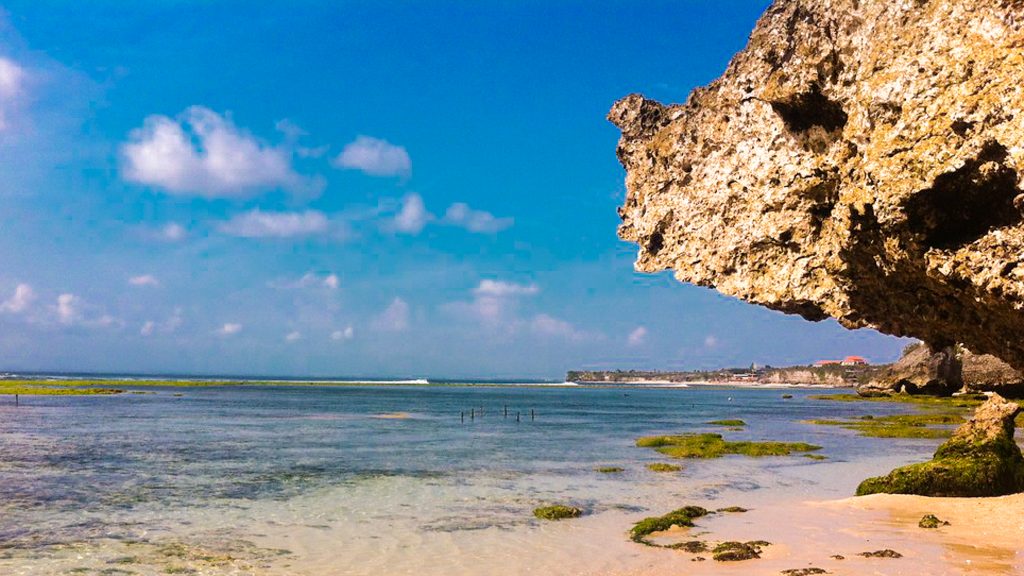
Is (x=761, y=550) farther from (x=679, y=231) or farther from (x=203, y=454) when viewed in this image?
(x=203, y=454)

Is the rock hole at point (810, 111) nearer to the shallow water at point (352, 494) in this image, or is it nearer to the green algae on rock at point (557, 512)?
the shallow water at point (352, 494)

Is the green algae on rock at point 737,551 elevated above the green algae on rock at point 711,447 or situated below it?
above

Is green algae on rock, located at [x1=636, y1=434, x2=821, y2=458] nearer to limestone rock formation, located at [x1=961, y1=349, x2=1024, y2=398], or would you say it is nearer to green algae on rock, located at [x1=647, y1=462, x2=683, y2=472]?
green algae on rock, located at [x1=647, y1=462, x2=683, y2=472]

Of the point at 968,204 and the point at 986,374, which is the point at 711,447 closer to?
the point at 968,204

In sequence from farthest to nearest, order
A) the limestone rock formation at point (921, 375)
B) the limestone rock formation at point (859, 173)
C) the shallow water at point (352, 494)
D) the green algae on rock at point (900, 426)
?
the limestone rock formation at point (921, 375), the green algae on rock at point (900, 426), the shallow water at point (352, 494), the limestone rock formation at point (859, 173)

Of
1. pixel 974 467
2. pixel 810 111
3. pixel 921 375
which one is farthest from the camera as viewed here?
pixel 921 375

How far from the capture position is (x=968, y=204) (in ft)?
58.9

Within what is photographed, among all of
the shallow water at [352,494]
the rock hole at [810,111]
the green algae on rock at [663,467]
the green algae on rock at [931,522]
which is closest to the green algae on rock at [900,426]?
the shallow water at [352,494]

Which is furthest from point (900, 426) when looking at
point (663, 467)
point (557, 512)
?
point (557, 512)

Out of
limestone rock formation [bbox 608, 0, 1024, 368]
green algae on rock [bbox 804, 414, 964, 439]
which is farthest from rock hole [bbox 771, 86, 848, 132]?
green algae on rock [bbox 804, 414, 964, 439]

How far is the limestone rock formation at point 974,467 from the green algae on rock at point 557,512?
10444 mm

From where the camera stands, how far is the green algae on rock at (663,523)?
2019 centimetres

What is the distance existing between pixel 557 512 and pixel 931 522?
10.7 metres

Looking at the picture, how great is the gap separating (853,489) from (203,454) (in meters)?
32.3
